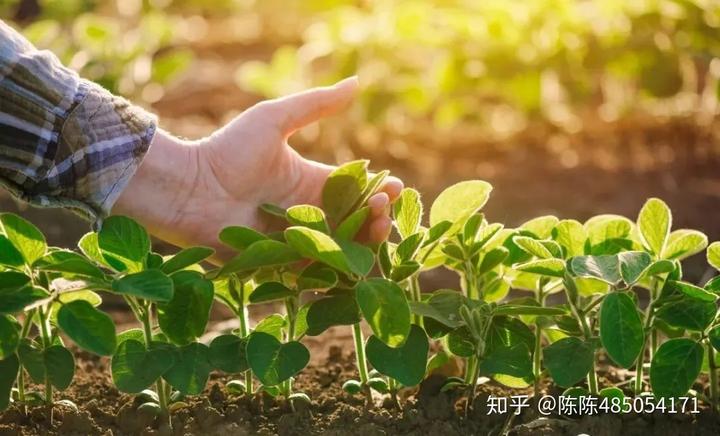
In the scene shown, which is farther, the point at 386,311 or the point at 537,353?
the point at 537,353

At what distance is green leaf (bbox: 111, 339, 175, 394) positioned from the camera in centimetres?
182

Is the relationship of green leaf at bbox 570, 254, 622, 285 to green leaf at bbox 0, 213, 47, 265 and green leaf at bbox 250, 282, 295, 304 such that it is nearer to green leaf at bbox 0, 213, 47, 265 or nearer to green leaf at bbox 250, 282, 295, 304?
green leaf at bbox 250, 282, 295, 304

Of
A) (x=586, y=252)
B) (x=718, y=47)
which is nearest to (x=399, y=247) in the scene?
(x=586, y=252)

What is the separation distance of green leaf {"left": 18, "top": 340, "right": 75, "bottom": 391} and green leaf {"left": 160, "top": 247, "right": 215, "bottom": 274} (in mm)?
203

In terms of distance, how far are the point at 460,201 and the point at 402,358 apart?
0.30 m

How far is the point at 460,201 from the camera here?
200 cm

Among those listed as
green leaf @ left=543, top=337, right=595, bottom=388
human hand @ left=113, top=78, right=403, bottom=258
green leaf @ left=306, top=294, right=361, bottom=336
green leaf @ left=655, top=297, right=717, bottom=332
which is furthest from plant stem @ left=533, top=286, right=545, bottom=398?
human hand @ left=113, top=78, right=403, bottom=258

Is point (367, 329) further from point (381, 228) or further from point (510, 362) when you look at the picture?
point (510, 362)

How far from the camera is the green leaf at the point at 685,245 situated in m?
1.97

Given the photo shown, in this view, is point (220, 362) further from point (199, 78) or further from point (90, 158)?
point (199, 78)

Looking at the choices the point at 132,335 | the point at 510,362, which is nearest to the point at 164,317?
the point at 132,335

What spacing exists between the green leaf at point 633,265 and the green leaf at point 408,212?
1.15ft

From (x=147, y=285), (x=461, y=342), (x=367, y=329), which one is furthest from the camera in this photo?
(x=367, y=329)

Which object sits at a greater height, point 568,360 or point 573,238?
point 573,238
